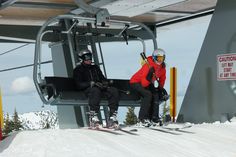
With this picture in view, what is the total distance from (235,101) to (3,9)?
254 inches

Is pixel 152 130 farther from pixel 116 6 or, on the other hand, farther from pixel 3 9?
pixel 3 9

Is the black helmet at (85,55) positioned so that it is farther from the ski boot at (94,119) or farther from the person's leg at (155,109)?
the person's leg at (155,109)

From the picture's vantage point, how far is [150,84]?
10.8 meters

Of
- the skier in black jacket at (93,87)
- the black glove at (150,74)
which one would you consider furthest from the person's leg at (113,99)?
the black glove at (150,74)

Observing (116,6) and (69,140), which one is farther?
(116,6)

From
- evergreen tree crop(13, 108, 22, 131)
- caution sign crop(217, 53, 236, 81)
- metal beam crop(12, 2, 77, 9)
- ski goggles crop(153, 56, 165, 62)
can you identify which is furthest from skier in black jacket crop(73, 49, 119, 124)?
evergreen tree crop(13, 108, 22, 131)

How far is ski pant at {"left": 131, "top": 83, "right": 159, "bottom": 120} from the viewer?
34.1 ft

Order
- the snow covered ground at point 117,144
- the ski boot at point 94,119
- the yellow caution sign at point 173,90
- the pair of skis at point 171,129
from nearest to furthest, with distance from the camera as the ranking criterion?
the snow covered ground at point 117,144
the pair of skis at point 171,129
the ski boot at point 94,119
the yellow caution sign at point 173,90

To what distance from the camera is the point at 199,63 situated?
12734 mm

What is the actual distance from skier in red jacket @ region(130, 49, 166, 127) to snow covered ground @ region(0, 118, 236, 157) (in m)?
0.85

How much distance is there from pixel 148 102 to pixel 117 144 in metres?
2.56

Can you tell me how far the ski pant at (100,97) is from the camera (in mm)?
9820

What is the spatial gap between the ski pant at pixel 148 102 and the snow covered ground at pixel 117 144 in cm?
83

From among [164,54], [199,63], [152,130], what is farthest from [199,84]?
[152,130]
